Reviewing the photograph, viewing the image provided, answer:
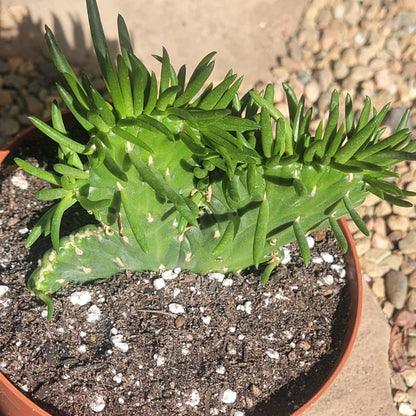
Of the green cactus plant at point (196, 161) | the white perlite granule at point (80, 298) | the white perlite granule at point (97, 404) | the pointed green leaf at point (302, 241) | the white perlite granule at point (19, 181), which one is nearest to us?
the green cactus plant at point (196, 161)

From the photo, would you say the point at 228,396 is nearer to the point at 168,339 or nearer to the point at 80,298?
the point at 168,339

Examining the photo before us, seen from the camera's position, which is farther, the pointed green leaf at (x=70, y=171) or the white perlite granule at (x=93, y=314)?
the white perlite granule at (x=93, y=314)

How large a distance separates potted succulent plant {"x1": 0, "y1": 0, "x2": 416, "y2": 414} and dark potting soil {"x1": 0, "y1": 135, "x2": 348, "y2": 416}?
0.75ft

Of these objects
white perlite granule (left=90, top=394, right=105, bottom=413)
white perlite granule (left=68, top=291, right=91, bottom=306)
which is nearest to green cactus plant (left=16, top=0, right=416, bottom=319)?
white perlite granule (left=68, top=291, right=91, bottom=306)

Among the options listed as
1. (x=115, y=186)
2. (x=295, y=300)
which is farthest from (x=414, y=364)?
(x=115, y=186)

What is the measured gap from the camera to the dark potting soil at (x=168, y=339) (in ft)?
4.38

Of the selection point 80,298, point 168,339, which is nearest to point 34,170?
point 80,298

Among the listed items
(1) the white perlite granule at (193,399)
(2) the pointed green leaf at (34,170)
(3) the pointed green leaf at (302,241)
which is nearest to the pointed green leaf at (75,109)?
(2) the pointed green leaf at (34,170)

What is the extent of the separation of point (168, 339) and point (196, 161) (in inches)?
20.7

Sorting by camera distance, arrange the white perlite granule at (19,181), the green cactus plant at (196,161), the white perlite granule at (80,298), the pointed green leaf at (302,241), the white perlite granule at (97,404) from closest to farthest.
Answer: the green cactus plant at (196,161) → the pointed green leaf at (302,241) → the white perlite granule at (97,404) → the white perlite granule at (80,298) → the white perlite granule at (19,181)

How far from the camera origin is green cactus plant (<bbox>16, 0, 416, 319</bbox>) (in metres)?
0.97

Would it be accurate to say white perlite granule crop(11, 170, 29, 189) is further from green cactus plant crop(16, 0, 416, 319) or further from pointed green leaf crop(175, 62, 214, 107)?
pointed green leaf crop(175, 62, 214, 107)

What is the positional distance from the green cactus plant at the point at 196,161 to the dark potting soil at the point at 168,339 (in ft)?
0.78

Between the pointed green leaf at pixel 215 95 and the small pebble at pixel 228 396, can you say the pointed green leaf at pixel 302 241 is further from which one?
the small pebble at pixel 228 396
